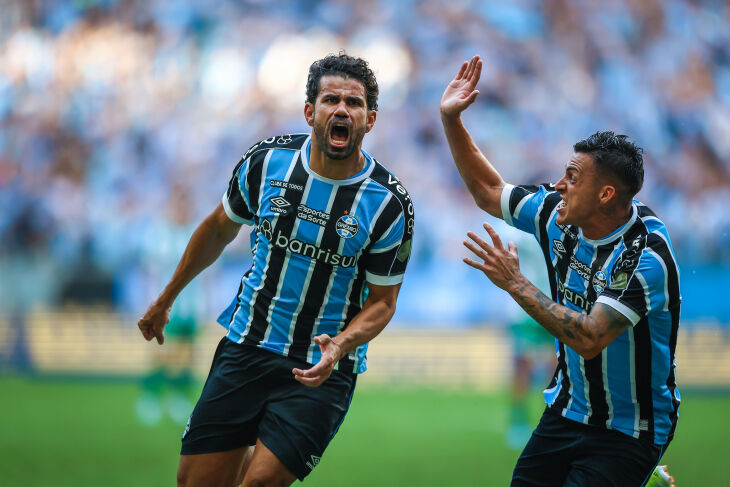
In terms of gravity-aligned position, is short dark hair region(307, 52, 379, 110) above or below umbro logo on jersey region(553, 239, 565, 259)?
above

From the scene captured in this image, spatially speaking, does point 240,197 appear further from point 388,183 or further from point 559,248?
point 559,248

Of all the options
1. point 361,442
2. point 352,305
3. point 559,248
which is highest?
point 559,248

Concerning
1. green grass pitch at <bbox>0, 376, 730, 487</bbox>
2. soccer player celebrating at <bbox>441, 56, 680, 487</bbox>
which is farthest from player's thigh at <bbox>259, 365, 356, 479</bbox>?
green grass pitch at <bbox>0, 376, 730, 487</bbox>

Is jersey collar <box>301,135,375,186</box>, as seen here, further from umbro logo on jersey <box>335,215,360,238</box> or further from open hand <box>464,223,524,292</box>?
open hand <box>464,223,524,292</box>

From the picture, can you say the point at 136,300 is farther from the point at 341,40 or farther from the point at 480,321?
the point at 341,40

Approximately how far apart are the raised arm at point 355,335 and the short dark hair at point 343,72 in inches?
35.4

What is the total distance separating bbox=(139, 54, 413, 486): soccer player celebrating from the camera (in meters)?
3.93

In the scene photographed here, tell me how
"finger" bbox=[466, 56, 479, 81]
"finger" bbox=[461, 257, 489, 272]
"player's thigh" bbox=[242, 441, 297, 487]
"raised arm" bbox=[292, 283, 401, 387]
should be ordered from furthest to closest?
"finger" bbox=[466, 56, 479, 81] < "player's thigh" bbox=[242, 441, 297, 487] < "raised arm" bbox=[292, 283, 401, 387] < "finger" bbox=[461, 257, 489, 272]

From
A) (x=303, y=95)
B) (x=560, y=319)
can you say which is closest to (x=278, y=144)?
(x=560, y=319)

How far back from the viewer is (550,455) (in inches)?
151

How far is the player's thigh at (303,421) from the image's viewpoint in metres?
3.79

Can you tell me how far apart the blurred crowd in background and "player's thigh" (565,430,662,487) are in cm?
1084

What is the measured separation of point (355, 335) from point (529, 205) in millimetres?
1041

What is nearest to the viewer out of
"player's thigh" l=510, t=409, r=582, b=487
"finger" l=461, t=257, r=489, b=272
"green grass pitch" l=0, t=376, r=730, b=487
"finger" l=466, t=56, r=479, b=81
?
"finger" l=461, t=257, r=489, b=272
